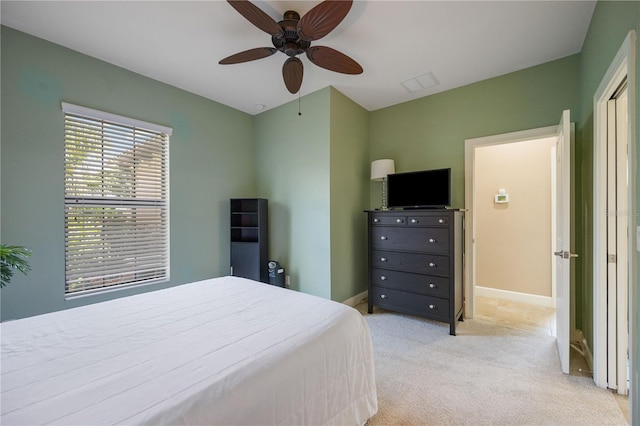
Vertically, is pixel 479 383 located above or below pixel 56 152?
below

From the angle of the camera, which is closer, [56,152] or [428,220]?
[56,152]

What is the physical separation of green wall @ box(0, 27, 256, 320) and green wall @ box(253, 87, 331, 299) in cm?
86

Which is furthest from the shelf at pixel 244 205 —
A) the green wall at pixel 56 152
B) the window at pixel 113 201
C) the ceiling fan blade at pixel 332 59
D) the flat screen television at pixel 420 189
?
the ceiling fan blade at pixel 332 59

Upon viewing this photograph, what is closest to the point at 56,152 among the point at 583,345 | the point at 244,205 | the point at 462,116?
the point at 244,205

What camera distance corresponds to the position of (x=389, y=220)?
3.04 meters

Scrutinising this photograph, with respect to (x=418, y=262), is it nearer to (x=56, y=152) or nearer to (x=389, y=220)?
(x=389, y=220)

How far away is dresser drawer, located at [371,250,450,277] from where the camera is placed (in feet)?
8.86

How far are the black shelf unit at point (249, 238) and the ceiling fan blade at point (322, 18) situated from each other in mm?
2274

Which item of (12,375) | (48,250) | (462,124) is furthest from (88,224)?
(462,124)

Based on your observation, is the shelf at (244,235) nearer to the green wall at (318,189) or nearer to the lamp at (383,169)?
the green wall at (318,189)

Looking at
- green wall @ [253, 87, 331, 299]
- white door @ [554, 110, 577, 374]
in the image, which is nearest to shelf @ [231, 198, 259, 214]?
green wall @ [253, 87, 331, 299]

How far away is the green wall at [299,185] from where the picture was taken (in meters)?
3.22

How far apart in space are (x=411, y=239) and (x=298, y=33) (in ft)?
7.35

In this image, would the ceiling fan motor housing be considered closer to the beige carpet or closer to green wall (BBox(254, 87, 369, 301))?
green wall (BBox(254, 87, 369, 301))
